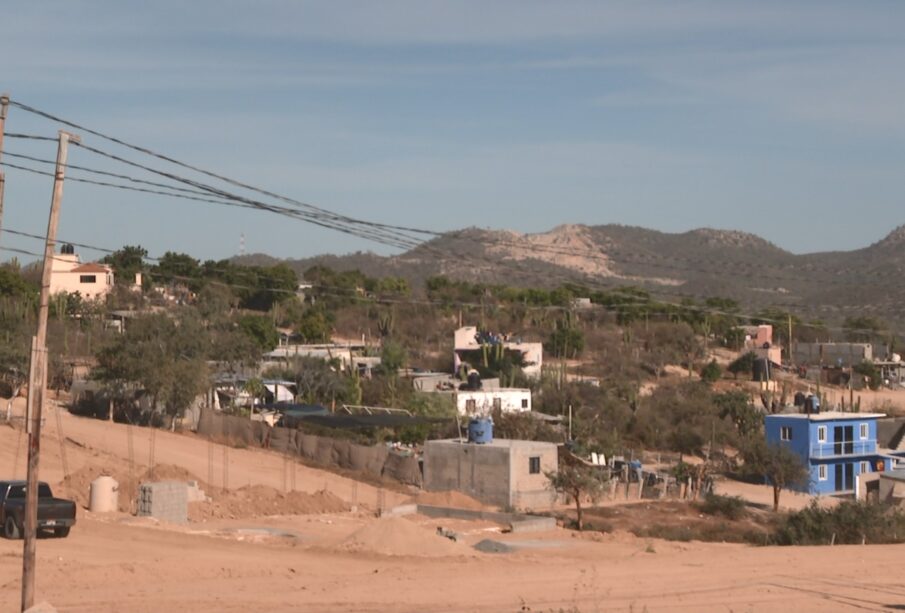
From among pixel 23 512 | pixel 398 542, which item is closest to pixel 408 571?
pixel 398 542

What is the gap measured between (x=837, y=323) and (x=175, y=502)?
424 ft

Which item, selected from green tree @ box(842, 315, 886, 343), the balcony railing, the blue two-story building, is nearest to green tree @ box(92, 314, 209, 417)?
the blue two-story building

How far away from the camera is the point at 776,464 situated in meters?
53.2

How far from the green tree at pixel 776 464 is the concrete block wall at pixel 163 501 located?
25929mm

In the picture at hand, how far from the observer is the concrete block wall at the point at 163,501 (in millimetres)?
34891

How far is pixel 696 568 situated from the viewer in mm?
29156

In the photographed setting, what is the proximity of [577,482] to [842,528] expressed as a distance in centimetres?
956

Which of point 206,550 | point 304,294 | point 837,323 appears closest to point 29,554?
point 206,550

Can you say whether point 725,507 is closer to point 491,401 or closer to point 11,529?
point 491,401

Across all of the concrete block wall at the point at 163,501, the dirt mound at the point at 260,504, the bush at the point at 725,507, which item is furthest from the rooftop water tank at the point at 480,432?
the concrete block wall at the point at 163,501

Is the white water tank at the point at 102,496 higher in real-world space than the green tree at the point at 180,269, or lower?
lower

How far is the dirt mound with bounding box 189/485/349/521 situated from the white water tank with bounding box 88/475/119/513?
2399 millimetres

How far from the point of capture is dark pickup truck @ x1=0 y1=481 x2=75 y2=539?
95.3ft

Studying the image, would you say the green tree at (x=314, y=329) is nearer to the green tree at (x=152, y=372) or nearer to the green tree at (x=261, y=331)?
the green tree at (x=261, y=331)
